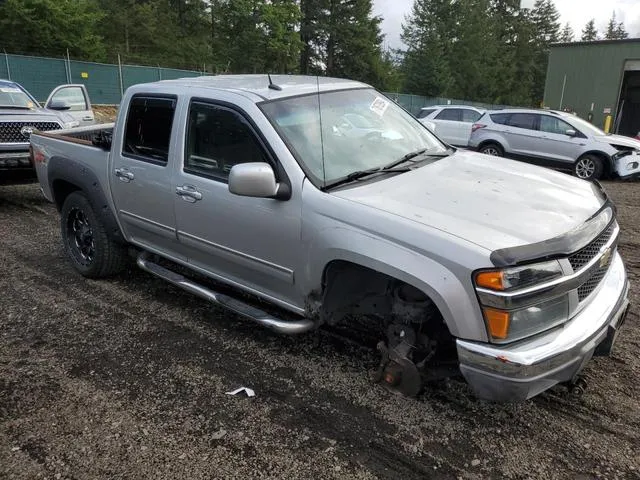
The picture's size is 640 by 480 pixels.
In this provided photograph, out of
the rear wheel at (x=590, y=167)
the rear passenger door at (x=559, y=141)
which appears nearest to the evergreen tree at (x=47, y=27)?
the rear passenger door at (x=559, y=141)

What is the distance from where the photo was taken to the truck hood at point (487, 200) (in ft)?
8.42

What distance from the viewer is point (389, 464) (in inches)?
103

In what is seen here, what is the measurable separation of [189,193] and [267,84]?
0.98m

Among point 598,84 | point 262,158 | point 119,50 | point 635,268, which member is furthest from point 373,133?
point 119,50

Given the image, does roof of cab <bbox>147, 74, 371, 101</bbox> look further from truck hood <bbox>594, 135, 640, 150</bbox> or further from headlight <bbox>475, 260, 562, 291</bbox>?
truck hood <bbox>594, 135, 640, 150</bbox>

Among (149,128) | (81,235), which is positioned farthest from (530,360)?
(81,235)

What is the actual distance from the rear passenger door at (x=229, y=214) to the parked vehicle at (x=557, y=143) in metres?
9.58

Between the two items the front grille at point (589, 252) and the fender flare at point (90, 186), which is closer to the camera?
the front grille at point (589, 252)

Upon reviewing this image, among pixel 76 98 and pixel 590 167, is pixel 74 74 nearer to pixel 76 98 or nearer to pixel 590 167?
pixel 76 98

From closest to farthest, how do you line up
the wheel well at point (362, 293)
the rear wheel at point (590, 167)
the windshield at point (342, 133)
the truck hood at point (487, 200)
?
the truck hood at point (487, 200), the wheel well at point (362, 293), the windshield at point (342, 133), the rear wheel at point (590, 167)

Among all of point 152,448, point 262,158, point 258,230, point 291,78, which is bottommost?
point 152,448

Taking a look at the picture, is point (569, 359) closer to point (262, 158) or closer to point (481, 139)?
point (262, 158)

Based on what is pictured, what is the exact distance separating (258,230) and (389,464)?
1565 millimetres

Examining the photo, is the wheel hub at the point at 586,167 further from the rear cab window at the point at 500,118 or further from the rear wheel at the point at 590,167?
the rear cab window at the point at 500,118
